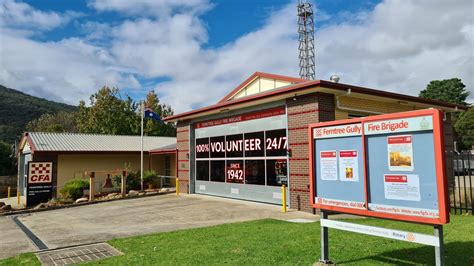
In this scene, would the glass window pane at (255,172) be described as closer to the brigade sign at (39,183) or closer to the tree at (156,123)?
the brigade sign at (39,183)

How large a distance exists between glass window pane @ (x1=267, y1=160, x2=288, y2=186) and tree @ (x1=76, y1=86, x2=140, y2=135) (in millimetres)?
30766

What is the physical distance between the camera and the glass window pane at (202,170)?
59.5 ft

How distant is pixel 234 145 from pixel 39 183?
9625 mm

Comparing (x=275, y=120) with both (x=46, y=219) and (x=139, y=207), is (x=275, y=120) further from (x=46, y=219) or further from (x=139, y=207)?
(x=46, y=219)

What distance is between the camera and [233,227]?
9023 millimetres

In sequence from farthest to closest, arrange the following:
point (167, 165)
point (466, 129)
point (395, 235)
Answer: point (466, 129) < point (167, 165) < point (395, 235)

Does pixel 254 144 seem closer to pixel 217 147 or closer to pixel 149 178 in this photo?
pixel 217 147

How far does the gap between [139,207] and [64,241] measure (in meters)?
6.36

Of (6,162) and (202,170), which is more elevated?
(6,162)

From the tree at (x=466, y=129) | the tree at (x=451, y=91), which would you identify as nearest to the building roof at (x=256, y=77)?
the tree at (x=466, y=129)

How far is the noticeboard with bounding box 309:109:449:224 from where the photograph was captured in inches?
173

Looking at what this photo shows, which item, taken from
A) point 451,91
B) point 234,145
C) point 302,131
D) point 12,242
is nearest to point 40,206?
point 12,242

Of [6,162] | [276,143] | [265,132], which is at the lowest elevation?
[6,162]

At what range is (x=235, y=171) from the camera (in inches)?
630
